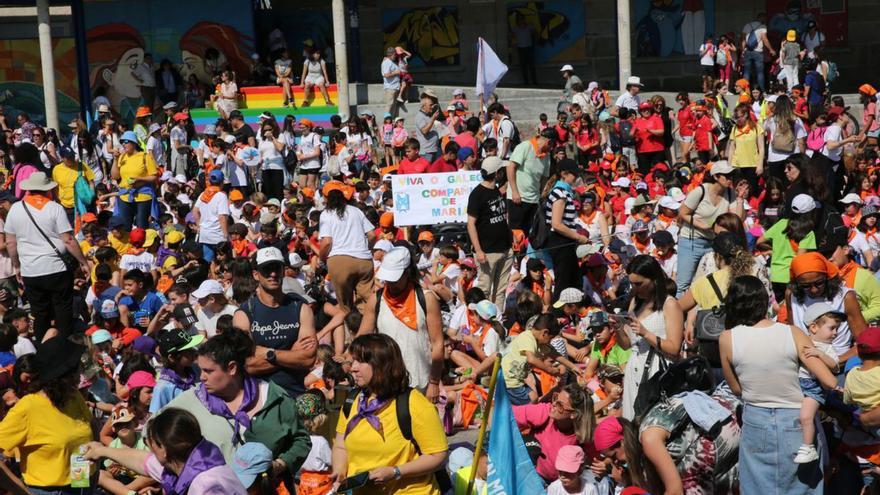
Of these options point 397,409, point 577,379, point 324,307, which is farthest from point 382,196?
point 397,409

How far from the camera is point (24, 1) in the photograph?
990 inches

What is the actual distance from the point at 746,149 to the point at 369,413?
1112 cm

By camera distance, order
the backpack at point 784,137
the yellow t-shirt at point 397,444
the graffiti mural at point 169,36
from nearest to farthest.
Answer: the yellow t-shirt at point 397,444 → the backpack at point 784,137 → the graffiti mural at point 169,36

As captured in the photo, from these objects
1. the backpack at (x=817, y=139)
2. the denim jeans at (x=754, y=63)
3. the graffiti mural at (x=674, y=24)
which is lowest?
the backpack at (x=817, y=139)

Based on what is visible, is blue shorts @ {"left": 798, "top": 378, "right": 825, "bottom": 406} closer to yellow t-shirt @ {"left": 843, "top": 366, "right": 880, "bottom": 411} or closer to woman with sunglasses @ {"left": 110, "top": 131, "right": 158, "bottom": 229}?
yellow t-shirt @ {"left": 843, "top": 366, "right": 880, "bottom": 411}

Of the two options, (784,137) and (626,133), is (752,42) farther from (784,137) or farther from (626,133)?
(784,137)

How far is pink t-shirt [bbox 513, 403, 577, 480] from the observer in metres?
7.68

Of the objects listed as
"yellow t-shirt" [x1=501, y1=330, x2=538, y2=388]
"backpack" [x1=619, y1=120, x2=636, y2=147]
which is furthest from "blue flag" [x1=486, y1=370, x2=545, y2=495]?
"backpack" [x1=619, y1=120, x2=636, y2=147]

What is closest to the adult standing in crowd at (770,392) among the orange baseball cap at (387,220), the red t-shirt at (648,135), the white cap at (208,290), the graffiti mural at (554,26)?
the white cap at (208,290)

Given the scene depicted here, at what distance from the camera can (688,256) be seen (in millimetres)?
11523

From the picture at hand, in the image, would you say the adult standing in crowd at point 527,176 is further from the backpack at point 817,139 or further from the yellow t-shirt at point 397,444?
the yellow t-shirt at point 397,444

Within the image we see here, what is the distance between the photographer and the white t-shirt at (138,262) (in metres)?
13.5

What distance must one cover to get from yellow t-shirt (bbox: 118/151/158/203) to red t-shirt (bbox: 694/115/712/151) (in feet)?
25.4

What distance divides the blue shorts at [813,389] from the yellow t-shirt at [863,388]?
127 millimetres
